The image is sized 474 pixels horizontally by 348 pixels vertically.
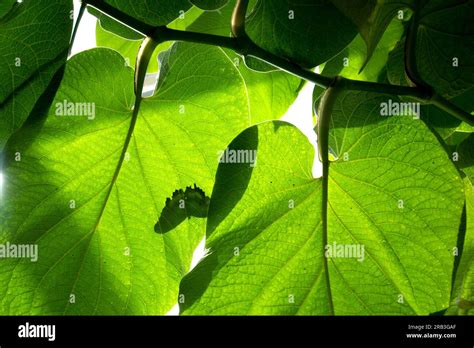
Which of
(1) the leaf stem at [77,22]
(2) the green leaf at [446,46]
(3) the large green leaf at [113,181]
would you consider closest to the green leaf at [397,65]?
(2) the green leaf at [446,46]

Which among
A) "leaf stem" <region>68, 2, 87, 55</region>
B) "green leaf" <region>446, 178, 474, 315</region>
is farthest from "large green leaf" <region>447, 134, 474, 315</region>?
"leaf stem" <region>68, 2, 87, 55</region>

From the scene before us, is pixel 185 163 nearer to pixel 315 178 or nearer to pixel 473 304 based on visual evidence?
pixel 315 178

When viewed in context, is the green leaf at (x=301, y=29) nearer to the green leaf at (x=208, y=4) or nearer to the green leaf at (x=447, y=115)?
the green leaf at (x=208, y=4)

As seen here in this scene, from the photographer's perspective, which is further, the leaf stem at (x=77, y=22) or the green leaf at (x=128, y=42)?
the green leaf at (x=128, y=42)

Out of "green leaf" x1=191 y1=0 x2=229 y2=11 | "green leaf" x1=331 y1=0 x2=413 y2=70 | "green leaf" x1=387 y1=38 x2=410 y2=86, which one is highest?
"green leaf" x1=191 y1=0 x2=229 y2=11

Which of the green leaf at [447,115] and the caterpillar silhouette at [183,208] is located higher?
the green leaf at [447,115]

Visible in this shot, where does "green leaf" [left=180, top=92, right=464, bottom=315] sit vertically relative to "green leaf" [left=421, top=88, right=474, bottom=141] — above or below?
below

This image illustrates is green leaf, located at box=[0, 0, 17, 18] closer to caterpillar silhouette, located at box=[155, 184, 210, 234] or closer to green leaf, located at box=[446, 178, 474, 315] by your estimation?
caterpillar silhouette, located at box=[155, 184, 210, 234]
